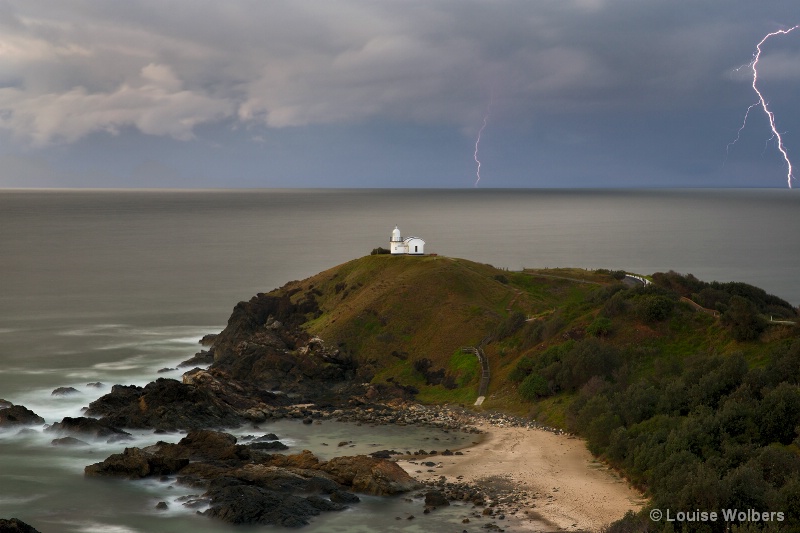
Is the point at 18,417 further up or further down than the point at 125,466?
further up

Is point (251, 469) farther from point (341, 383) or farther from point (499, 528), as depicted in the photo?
point (341, 383)

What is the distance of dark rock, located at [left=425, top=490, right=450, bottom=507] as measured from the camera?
42781 mm

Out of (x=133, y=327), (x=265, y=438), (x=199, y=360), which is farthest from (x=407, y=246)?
(x=265, y=438)

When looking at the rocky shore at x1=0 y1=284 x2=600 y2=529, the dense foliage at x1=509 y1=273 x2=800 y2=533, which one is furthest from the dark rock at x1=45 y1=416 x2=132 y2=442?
the dense foliage at x1=509 y1=273 x2=800 y2=533

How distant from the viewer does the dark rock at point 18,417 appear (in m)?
58.3

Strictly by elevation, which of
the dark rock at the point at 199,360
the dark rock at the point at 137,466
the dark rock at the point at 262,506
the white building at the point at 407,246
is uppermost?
the white building at the point at 407,246

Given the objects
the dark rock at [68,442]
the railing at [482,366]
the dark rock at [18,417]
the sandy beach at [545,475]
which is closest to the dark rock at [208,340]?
the railing at [482,366]

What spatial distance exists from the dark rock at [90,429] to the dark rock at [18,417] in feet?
8.13

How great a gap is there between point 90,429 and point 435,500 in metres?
26.6

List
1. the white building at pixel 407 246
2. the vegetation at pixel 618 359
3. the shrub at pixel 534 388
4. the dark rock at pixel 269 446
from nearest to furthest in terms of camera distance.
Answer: the vegetation at pixel 618 359 → the dark rock at pixel 269 446 → the shrub at pixel 534 388 → the white building at pixel 407 246

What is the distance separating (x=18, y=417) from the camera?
58.8 m

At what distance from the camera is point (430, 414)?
6247 cm

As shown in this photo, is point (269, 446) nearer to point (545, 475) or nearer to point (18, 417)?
point (545, 475)

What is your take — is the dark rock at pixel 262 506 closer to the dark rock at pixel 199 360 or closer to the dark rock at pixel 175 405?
the dark rock at pixel 175 405
